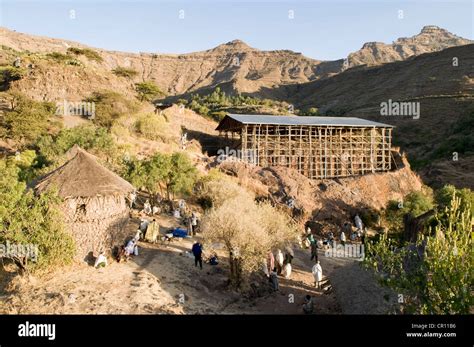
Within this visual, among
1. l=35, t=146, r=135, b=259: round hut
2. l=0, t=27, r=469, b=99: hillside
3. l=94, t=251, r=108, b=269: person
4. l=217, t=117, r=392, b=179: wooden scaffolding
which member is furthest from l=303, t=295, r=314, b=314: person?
l=0, t=27, r=469, b=99: hillside

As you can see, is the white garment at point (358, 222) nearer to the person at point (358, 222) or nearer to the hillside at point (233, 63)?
the person at point (358, 222)

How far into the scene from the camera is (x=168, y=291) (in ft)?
44.8

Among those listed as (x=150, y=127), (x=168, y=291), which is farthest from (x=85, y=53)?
(x=168, y=291)

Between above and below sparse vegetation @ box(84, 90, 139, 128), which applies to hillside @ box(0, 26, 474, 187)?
above

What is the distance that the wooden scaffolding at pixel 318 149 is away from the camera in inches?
1415

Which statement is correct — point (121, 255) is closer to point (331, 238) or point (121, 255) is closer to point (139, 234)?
point (139, 234)

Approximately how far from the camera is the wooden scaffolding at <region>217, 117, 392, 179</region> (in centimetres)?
3594

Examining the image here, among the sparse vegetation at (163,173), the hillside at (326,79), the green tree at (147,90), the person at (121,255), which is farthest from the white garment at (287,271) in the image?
the green tree at (147,90)

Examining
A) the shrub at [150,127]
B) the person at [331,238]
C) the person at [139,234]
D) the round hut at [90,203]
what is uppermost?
the shrub at [150,127]

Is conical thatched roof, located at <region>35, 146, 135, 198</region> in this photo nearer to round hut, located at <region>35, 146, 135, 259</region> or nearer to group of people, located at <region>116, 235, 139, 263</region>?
round hut, located at <region>35, 146, 135, 259</region>

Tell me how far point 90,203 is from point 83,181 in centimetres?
96

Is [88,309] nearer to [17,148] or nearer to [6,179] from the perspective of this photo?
[6,179]

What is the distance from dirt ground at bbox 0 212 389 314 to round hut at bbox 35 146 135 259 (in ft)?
3.54
